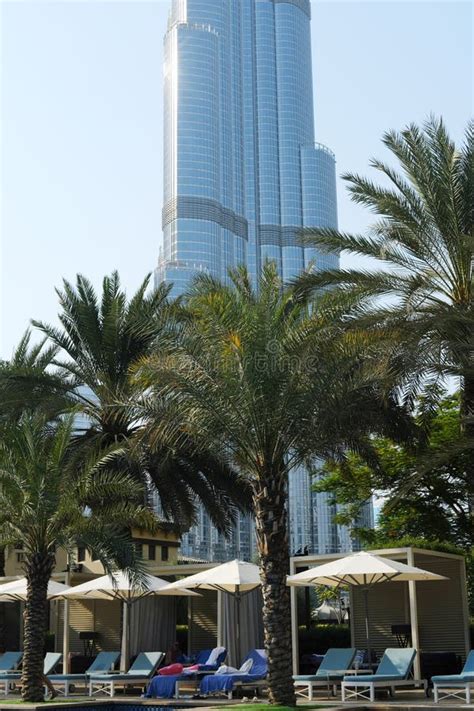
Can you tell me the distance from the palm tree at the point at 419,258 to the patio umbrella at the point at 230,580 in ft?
16.5

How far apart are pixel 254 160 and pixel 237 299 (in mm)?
163308

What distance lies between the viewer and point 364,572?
715 inches

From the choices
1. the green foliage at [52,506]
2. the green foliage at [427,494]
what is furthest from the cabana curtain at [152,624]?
the green foliage at [427,494]

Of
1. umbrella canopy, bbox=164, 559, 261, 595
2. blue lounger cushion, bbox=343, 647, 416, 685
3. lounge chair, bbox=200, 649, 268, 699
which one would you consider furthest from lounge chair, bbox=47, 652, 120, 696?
blue lounger cushion, bbox=343, 647, 416, 685

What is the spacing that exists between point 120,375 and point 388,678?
11.4 meters

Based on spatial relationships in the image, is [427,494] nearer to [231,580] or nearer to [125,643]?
[125,643]

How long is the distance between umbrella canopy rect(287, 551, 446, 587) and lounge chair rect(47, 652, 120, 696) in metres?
5.03

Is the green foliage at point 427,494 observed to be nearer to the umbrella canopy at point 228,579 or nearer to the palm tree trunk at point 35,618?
the umbrella canopy at point 228,579

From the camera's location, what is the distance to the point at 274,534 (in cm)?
1559

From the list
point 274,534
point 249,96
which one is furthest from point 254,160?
point 274,534

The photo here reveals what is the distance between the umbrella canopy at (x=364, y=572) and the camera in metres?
18.2

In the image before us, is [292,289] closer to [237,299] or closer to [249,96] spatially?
[237,299]

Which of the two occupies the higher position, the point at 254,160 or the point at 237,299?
the point at 254,160

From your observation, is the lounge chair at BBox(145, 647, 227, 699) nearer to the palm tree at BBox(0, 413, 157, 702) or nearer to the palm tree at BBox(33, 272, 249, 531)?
the palm tree at BBox(0, 413, 157, 702)
